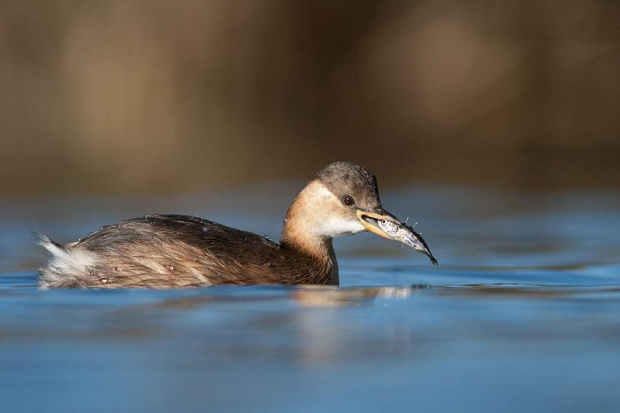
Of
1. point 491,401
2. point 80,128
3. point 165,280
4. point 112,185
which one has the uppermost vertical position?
point 80,128

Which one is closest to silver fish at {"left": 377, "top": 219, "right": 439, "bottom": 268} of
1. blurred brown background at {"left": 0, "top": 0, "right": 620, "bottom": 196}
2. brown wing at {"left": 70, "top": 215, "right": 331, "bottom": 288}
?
brown wing at {"left": 70, "top": 215, "right": 331, "bottom": 288}

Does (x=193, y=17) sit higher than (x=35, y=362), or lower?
higher

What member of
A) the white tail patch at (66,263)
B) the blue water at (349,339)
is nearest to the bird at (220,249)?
the white tail patch at (66,263)

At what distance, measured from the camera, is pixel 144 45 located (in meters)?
15.8

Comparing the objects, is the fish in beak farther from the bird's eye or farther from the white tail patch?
the white tail patch

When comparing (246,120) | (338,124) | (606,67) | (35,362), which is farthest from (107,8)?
(35,362)

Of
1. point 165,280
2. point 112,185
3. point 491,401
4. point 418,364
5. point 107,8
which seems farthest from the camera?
point 107,8

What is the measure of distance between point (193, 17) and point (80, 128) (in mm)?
1955

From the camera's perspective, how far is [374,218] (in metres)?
8.01

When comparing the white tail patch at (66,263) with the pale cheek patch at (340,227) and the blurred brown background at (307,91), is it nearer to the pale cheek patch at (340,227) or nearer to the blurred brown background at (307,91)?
the pale cheek patch at (340,227)

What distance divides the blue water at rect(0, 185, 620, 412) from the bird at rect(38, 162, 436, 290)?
0.61 feet

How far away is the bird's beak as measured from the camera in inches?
313

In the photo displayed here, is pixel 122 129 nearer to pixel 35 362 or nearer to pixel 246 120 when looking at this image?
pixel 246 120

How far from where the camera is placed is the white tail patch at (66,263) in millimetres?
7418
